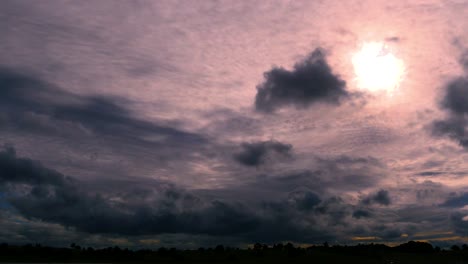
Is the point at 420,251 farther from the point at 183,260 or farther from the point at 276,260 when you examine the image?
the point at 183,260

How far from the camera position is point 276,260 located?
143125 millimetres

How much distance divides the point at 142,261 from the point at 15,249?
40068 mm

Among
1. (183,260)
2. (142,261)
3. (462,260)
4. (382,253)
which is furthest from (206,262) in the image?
(462,260)

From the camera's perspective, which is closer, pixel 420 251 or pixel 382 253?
pixel 382 253

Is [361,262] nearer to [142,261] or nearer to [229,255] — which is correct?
[229,255]

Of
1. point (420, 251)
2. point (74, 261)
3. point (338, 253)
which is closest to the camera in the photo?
point (74, 261)

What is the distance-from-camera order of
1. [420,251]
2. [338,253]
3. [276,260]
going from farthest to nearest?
[420,251], [338,253], [276,260]

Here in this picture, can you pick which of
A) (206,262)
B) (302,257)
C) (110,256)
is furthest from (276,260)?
(110,256)

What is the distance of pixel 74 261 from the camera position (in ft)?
440

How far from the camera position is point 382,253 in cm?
15738

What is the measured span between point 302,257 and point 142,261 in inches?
1822

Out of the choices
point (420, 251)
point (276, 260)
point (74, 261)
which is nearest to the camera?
point (74, 261)

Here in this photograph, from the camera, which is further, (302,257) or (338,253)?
(338,253)

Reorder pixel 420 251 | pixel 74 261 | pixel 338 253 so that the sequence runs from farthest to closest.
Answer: pixel 420 251, pixel 338 253, pixel 74 261
